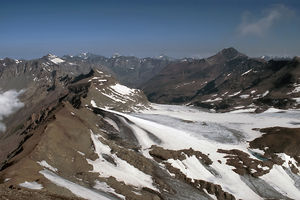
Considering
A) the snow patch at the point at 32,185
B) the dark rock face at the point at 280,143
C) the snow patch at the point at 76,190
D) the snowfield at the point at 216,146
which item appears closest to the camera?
the snow patch at the point at 32,185

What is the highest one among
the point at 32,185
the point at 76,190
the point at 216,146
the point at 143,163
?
the point at 32,185

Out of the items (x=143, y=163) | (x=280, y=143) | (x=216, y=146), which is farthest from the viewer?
(x=280, y=143)

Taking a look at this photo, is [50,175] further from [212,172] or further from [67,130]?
[212,172]

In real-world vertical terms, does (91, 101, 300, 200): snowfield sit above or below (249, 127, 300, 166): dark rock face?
below

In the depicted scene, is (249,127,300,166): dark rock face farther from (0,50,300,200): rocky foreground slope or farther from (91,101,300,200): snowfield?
(91,101,300,200): snowfield

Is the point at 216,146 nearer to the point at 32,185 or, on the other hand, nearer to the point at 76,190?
the point at 76,190

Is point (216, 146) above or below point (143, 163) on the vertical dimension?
below

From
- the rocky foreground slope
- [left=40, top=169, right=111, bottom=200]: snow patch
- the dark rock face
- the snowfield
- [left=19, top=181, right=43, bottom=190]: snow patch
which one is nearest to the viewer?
[left=19, top=181, right=43, bottom=190]: snow patch

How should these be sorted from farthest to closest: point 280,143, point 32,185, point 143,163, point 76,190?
point 280,143
point 143,163
point 76,190
point 32,185

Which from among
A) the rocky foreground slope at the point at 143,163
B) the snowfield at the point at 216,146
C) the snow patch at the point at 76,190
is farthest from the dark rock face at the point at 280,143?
the snow patch at the point at 76,190

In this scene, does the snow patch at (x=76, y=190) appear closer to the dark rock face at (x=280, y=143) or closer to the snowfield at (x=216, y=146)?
the snowfield at (x=216, y=146)

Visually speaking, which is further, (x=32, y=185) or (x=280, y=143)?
(x=280, y=143)

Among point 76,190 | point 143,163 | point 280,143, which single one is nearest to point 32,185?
point 76,190

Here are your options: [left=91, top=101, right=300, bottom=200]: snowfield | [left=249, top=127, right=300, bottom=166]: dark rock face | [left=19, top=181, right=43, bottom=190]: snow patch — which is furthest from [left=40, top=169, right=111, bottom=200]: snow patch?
[left=249, top=127, right=300, bottom=166]: dark rock face
